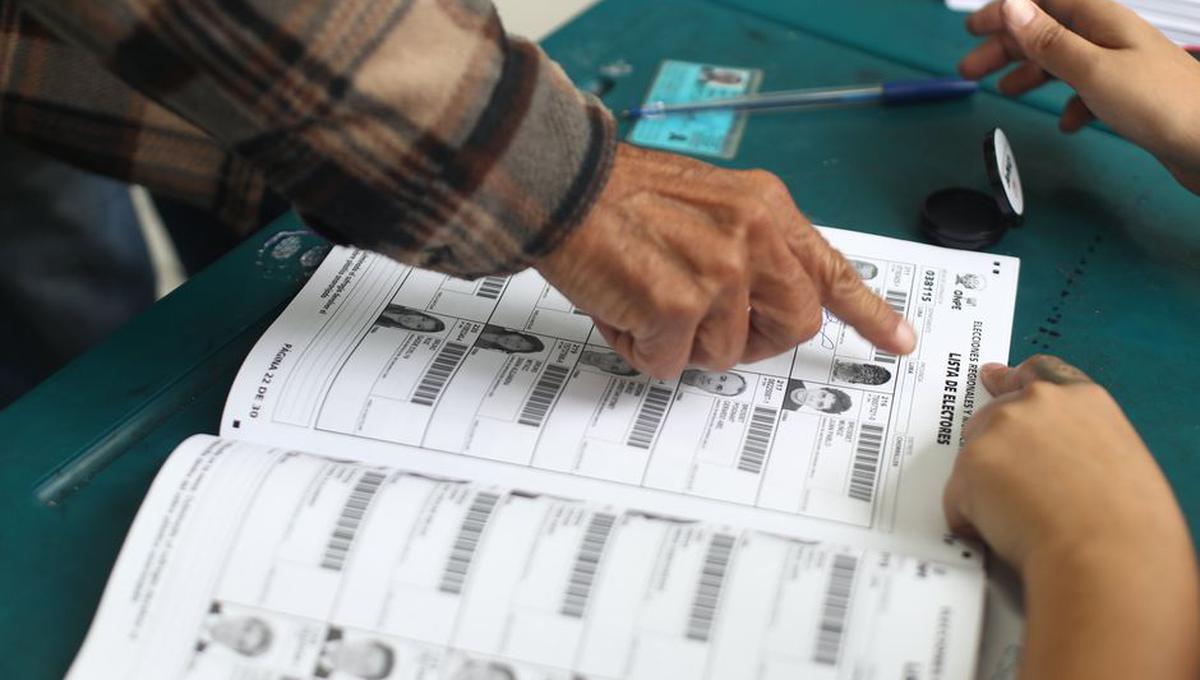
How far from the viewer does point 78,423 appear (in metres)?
0.70

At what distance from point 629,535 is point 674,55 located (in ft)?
2.11

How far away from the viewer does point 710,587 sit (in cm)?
52

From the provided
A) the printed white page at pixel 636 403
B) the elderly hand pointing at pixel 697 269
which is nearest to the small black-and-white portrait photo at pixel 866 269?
the printed white page at pixel 636 403

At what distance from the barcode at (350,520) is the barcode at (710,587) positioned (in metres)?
0.19

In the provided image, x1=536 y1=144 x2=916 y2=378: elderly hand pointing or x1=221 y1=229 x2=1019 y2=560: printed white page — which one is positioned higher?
x1=536 y1=144 x2=916 y2=378: elderly hand pointing

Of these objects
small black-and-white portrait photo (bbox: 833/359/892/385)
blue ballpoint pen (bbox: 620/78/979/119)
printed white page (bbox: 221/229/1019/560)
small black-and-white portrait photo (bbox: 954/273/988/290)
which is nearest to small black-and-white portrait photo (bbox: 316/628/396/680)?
printed white page (bbox: 221/229/1019/560)

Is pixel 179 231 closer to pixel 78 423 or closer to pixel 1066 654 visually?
pixel 78 423

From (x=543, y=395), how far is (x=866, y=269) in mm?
276

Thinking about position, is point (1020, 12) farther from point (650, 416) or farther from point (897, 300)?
point (650, 416)

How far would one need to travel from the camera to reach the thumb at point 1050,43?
80 centimetres

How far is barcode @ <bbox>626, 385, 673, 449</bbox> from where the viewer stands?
631 mm

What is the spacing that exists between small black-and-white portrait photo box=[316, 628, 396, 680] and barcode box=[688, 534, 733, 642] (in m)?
0.16

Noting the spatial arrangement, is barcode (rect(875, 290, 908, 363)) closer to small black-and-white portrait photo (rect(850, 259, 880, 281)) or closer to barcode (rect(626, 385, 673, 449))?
small black-and-white portrait photo (rect(850, 259, 880, 281))

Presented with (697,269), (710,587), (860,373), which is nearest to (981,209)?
(860,373)
